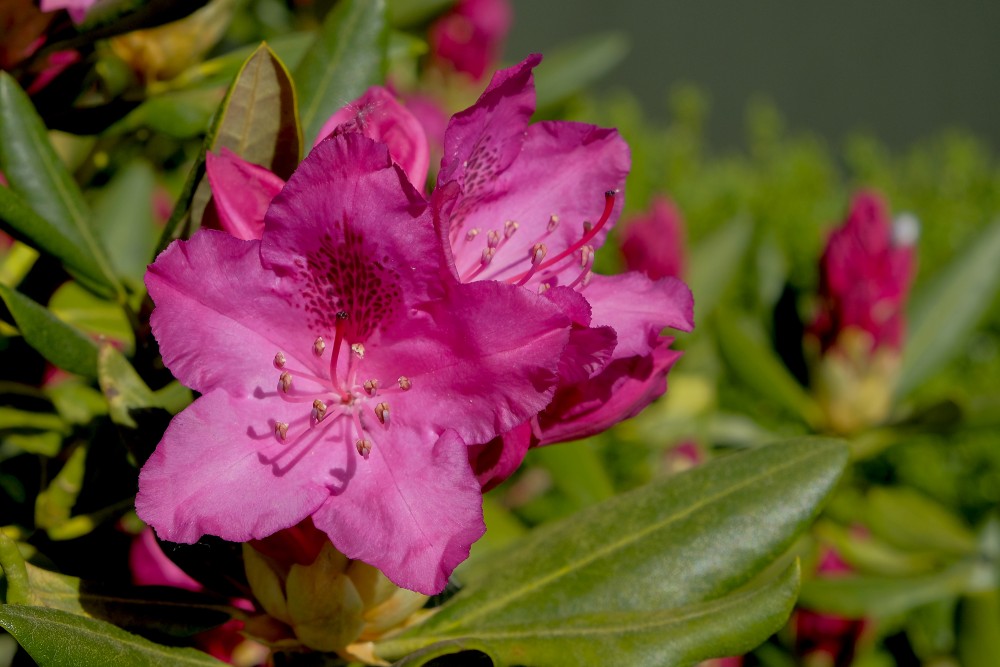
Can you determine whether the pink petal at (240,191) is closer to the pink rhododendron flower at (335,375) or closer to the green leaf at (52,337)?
the pink rhododendron flower at (335,375)

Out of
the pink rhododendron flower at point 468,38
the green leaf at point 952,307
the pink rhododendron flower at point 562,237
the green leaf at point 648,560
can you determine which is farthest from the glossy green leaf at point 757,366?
the pink rhododendron flower at point 468,38

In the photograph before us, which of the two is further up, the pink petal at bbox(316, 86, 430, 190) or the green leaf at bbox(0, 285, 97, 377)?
the pink petal at bbox(316, 86, 430, 190)

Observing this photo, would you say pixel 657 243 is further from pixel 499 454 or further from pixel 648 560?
pixel 499 454

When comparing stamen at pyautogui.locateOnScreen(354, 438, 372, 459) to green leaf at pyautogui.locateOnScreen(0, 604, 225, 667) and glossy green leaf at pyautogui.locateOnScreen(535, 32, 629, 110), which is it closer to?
green leaf at pyautogui.locateOnScreen(0, 604, 225, 667)

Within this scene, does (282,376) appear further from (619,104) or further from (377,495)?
(619,104)

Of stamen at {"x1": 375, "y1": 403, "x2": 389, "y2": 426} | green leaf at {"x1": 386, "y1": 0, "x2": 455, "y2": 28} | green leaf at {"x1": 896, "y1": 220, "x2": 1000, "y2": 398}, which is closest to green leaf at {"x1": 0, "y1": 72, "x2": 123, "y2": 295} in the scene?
stamen at {"x1": 375, "y1": 403, "x2": 389, "y2": 426}

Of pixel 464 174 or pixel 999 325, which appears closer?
pixel 464 174

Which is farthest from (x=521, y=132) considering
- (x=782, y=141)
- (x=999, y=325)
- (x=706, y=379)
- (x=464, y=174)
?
(x=782, y=141)
